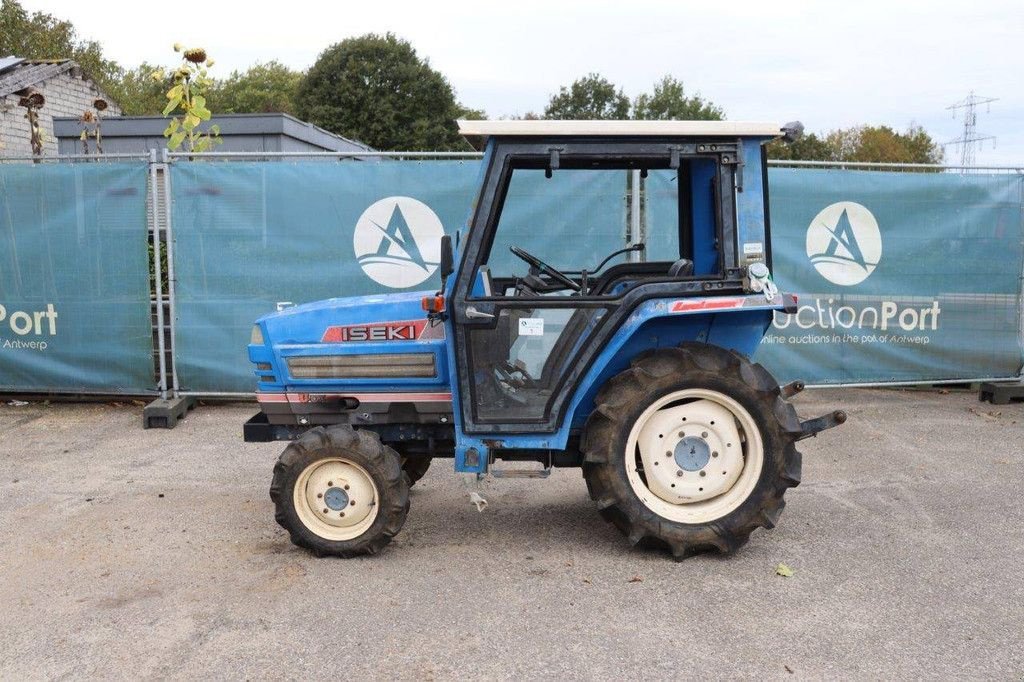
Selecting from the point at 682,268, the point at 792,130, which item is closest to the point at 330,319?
the point at 682,268

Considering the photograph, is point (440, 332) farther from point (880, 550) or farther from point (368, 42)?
point (368, 42)

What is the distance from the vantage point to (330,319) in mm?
4969

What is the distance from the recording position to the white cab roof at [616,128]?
14.6 feet

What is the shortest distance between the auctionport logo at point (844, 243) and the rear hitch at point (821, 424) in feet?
12.1

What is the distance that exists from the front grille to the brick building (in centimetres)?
1436

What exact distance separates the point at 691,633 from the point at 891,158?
52584mm

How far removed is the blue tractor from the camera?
460 cm

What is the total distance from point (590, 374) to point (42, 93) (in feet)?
64.0

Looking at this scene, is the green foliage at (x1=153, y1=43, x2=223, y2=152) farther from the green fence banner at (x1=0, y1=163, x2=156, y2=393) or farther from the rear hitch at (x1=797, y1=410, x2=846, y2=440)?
the rear hitch at (x1=797, y1=410, x2=846, y2=440)

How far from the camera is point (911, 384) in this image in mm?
8445

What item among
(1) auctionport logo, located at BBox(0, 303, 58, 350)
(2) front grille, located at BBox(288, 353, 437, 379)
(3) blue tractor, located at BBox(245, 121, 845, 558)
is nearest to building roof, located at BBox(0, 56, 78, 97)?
(1) auctionport logo, located at BBox(0, 303, 58, 350)

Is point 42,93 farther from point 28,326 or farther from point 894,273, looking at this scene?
point 894,273

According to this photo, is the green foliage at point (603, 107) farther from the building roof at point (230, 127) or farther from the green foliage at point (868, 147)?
the building roof at point (230, 127)

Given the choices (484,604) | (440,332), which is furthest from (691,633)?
(440,332)
